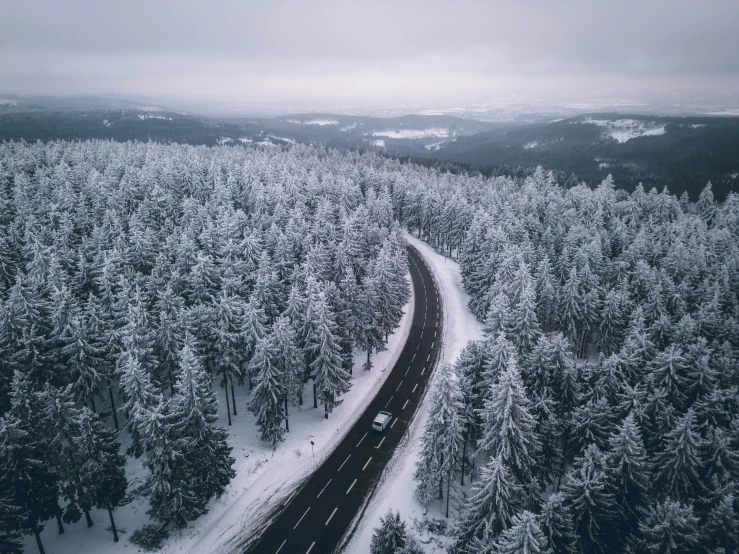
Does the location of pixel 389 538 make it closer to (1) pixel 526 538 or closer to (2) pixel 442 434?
(1) pixel 526 538

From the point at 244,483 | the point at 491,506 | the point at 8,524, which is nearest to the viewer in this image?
the point at 8,524

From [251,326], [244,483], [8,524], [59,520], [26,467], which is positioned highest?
[251,326]

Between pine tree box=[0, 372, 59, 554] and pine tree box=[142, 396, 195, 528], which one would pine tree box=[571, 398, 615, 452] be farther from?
pine tree box=[0, 372, 59, 554]

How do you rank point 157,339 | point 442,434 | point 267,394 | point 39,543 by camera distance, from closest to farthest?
point 39,543
point 442,434
point 267,394
point 157,339

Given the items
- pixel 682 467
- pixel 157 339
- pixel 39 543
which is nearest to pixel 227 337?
pixel 157 339

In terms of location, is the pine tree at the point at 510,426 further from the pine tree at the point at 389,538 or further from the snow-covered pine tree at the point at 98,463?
the snow-covered pine tree at the point at 98,463

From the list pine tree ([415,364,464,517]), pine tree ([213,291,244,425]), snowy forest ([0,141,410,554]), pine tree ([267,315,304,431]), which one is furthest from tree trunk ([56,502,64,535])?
pine tree ([415,364,464,517])
